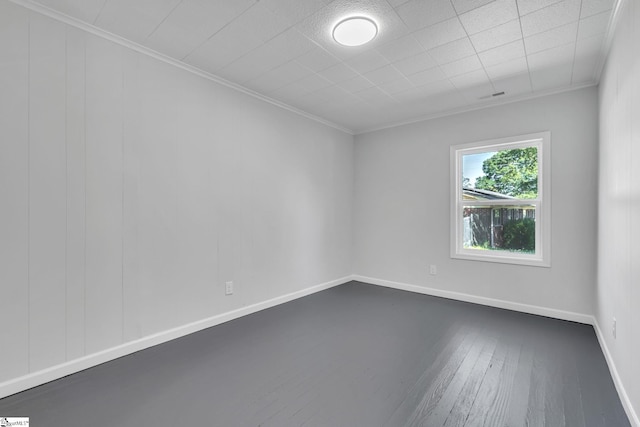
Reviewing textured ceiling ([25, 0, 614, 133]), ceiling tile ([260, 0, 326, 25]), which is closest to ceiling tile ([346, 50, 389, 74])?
textured ceiling ([25, 0, 614, 133])

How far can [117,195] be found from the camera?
2.28m

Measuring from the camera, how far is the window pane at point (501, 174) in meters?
3.41

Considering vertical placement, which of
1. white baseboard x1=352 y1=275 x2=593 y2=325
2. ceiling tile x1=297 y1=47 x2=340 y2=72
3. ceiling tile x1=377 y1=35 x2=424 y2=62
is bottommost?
white baseboard x1=352 y1=275 x2=593 y2=325

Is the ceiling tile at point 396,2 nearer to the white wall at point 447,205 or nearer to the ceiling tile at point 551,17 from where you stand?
the ceiling tile at point 551,17

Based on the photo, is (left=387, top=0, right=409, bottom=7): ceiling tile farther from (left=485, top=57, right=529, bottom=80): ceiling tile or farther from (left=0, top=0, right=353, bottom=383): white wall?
(left=0, top=0, right=353, bottom=383): white wall

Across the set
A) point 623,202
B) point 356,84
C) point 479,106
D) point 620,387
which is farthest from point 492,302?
point 356,84

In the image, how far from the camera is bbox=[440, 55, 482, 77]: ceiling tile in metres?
2.59

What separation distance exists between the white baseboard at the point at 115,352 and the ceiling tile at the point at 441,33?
304 cm

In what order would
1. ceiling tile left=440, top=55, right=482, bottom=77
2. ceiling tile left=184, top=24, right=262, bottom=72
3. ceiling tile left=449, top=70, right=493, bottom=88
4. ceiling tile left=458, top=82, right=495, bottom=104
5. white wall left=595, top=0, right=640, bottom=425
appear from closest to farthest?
1. white wall left=595, top=0, right=640, bottom=425
2. ceiling tile left=184, top=24, right=262, bottom=72
3. ceiling tile left=440, top=55, right=482, bottom=77
4. ceiling tile left=449, top=70, right=493, bottom=88
5. ceiling tile left=458, top=82, right=495, bottom=104

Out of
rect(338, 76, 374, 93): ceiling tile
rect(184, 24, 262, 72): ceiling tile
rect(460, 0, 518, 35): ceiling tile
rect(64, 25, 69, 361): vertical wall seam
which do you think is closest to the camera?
rect(460, 0, 518, 35): ceiling tile

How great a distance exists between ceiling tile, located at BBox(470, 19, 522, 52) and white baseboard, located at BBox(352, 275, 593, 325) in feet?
9.15

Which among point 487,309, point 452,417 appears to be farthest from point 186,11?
point 487,309

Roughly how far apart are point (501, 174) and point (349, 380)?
3074 mm

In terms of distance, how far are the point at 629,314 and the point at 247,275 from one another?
301 centimetres
